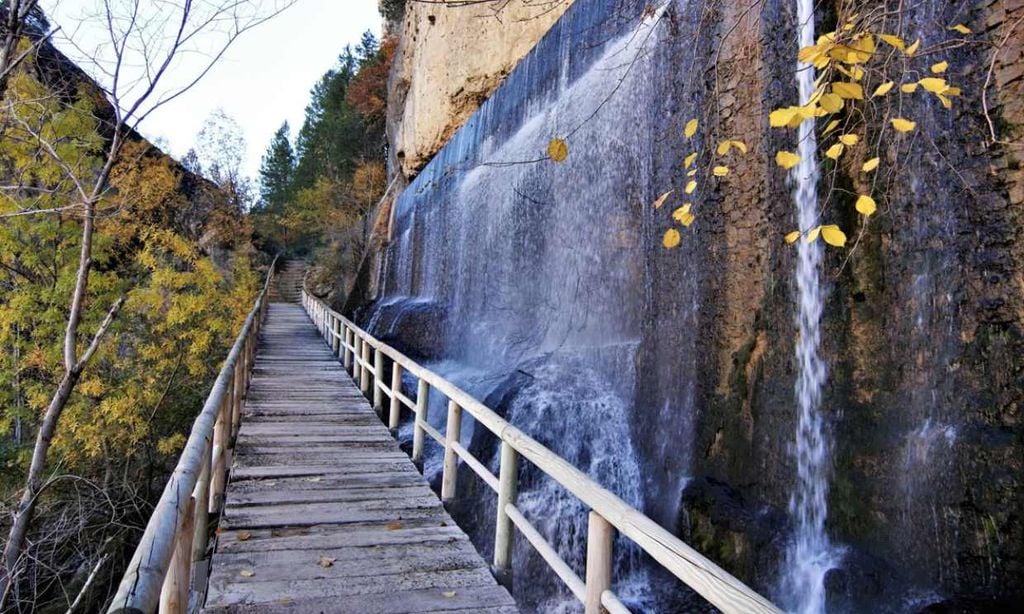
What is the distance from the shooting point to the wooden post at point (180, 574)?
192 cm

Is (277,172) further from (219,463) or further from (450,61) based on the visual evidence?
(219,463)

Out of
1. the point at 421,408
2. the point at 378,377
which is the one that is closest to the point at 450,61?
the point at 378,377

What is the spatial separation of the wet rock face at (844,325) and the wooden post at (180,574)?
110 inches

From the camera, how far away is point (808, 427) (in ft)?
14.0

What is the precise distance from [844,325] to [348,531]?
380cm

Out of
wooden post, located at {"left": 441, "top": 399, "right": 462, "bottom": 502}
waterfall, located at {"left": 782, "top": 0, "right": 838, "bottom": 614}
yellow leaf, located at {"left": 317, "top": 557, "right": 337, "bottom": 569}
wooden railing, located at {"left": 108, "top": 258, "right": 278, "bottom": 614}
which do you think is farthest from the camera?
wooden post, located at {"left": 441, "top": 399, "right": 462, "bottom": 502}

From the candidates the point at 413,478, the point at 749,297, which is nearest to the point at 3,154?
the point at 413,478

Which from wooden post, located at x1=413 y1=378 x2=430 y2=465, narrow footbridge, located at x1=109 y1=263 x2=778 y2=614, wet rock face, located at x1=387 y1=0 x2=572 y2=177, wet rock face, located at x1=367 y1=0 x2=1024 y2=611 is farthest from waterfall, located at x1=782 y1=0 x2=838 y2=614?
wet rock face, located at x1=387 y1=0 x2=572 y2=177

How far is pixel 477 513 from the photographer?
568 centimetres

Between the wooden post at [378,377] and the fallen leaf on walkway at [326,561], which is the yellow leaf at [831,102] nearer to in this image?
the fallen leaf on walkway at [326,561]

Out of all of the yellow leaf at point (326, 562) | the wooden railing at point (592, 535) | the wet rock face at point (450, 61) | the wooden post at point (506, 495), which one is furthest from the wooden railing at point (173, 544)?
the wet rock face at point (450, 61)

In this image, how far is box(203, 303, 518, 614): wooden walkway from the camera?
9.70 ft

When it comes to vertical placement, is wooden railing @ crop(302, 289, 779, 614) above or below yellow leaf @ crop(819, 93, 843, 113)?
below

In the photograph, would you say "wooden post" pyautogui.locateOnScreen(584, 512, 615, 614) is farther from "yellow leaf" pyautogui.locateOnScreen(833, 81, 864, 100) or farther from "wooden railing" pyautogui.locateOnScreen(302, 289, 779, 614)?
"yellow leaf" pyautogui.locateOnScreen(833, 81, 864, 100)
